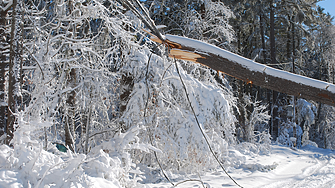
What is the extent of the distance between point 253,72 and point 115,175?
286 cm

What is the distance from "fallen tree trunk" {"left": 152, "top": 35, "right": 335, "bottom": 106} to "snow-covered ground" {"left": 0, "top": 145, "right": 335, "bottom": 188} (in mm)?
1949

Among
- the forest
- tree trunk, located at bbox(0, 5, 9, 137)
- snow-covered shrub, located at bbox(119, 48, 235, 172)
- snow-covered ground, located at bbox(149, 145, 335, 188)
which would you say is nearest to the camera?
the forest

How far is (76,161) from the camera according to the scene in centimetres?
296

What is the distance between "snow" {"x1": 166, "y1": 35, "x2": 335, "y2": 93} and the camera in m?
1.92

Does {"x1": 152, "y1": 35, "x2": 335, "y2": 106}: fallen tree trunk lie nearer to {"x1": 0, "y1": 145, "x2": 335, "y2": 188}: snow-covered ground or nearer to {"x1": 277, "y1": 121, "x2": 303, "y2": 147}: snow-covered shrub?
{"x1": 0, "y1": 145, "x2": 335, "y2": 188}: snow-covered ground

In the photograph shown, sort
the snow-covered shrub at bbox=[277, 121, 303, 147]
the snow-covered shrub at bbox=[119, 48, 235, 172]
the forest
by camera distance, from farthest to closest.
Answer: the snow-covered shrub at bbox=[277, 121, 303, 147] < the snow-covered shrub at bbox=[119, 48, 235, 172] < the forest

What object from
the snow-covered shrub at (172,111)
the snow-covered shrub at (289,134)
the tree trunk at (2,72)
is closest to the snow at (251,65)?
the tree trunk at (2,72)

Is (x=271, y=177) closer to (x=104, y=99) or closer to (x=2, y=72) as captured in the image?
(x=104, y=99)

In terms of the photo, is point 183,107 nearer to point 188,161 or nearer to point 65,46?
point 188,161

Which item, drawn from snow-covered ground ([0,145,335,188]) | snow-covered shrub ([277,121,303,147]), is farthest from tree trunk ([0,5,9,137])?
snow-covered shrub ([277,121,303,147])

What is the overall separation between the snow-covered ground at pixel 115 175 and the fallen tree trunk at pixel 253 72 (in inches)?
76.7

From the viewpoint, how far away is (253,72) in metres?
2.04

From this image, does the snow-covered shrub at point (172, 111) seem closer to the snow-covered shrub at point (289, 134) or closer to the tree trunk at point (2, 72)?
the tree trunk at point (2, 72)

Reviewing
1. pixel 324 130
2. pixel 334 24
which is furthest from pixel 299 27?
pixel 324 130
